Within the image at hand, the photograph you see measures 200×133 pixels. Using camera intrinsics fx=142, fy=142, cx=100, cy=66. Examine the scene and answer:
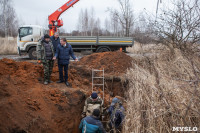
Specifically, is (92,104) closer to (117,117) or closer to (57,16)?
(117,117)

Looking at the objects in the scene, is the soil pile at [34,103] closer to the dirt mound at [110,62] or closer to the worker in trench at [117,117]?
the worker in trench at [117,117]

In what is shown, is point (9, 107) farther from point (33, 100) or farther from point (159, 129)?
point (159, 129)

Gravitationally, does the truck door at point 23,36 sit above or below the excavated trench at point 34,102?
above

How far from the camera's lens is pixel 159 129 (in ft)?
8.68

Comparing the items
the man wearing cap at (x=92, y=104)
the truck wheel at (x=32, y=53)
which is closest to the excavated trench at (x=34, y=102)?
the man wearing cap at (x=92, y=104)

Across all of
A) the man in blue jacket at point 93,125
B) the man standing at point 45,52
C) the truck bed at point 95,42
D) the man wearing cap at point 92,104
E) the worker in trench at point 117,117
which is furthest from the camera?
the truck bed at point 95,42

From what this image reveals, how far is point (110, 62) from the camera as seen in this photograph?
818cm

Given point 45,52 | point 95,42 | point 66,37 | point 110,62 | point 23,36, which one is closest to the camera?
point 45,52

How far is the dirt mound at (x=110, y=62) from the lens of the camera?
7697 millimetres

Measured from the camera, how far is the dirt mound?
770 cm

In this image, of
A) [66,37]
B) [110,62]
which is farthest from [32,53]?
[110,62]

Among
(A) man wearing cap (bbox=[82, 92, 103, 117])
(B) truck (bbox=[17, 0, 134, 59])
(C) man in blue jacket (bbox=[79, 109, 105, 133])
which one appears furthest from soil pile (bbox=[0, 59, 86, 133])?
(B) truck (bbox=[17, 0, 134, 59])

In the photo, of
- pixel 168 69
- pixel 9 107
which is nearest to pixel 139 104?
pixel 168 69

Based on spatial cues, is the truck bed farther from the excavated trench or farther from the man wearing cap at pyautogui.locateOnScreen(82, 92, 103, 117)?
the man wearing cap at pyautogui.locateOnScreen(82, 92, 103, 117)
